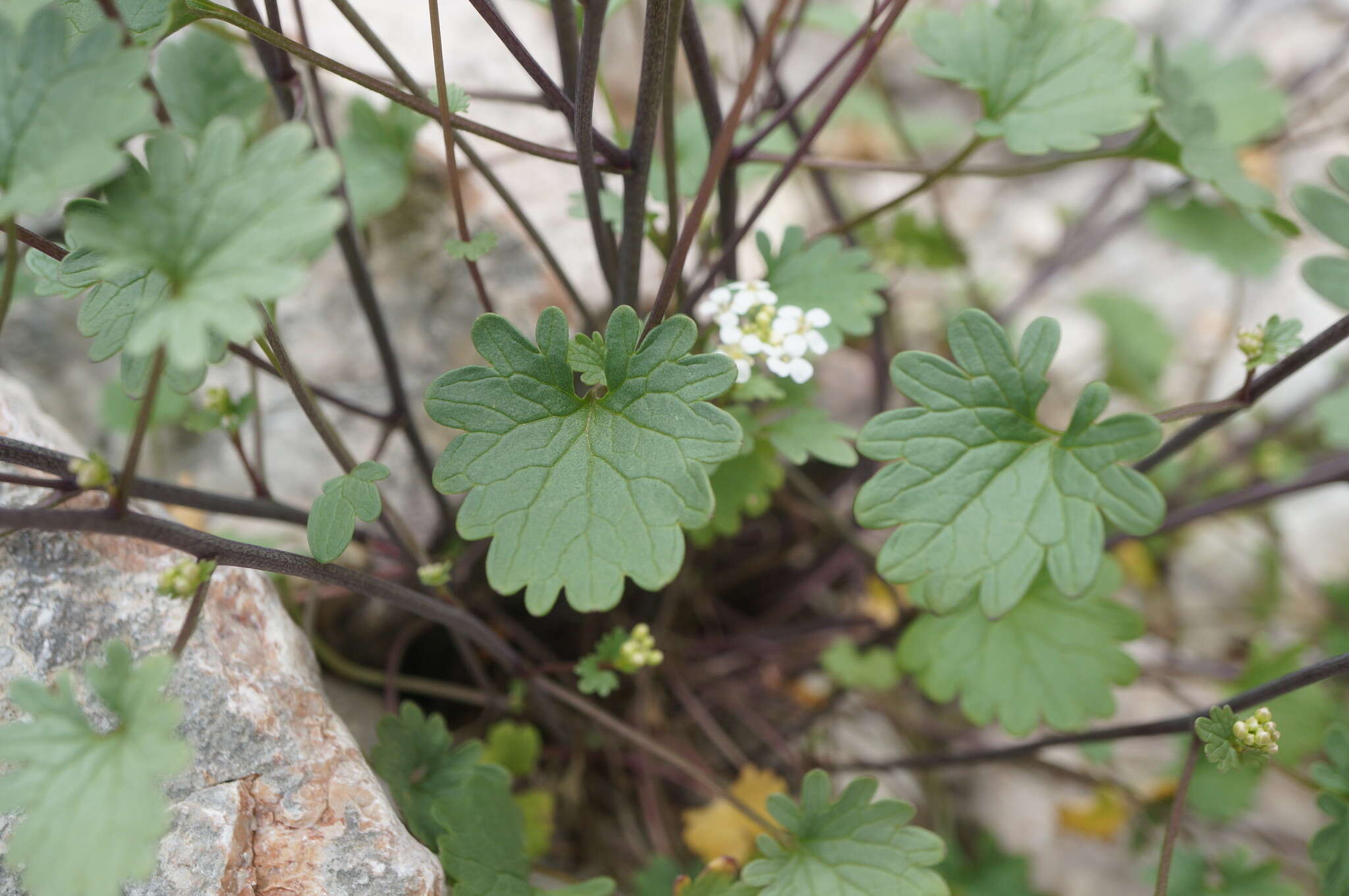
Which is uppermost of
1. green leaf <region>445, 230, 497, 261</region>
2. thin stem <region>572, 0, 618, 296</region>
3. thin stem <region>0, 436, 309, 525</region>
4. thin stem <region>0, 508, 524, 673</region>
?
thin stem <region>572, 0, 618, 296</region>

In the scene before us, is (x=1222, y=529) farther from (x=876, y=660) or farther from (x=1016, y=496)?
(x=1016, y=496)

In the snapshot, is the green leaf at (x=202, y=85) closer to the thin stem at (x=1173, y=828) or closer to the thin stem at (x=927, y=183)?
the thin stem at (x=927, y=183)

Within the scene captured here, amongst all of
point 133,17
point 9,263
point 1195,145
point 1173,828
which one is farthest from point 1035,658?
point 133,17

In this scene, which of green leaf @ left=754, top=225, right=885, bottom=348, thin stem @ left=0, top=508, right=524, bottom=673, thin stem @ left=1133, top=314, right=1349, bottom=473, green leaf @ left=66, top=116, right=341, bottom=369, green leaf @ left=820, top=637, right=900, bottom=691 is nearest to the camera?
green leaf @ left=66, top=116, right=341, bottom=369

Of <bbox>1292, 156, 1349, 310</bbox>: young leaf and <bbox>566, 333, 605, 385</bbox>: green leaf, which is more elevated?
<bbox>1292, 156, 1349, 310</bbox>: young leaf

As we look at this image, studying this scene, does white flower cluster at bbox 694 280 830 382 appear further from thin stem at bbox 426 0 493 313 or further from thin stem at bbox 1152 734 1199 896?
thin stem at bbox 1152 734 1199 896

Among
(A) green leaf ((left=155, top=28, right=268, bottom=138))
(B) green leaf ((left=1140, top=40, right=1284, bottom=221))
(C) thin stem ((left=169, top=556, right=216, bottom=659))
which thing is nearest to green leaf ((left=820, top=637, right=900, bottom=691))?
(B) green leaf ((left=1140, top=40, right=1284, bottom=221))
